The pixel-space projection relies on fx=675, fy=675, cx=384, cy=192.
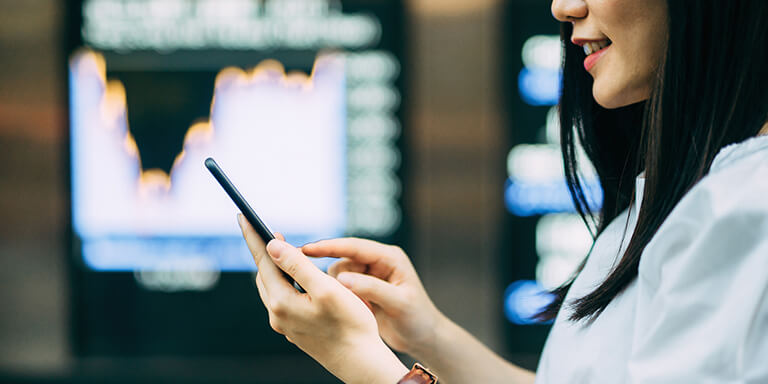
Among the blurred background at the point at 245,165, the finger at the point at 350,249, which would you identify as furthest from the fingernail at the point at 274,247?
the blurred background at the point at 245,165

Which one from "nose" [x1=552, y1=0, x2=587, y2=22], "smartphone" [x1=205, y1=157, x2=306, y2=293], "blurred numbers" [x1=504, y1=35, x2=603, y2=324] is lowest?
"blurred numbers" [x1=504, y1=35, x2=603, y2=324]

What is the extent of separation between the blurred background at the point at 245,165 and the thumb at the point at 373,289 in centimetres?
115

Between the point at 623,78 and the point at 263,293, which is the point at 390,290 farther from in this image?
the point at 623,78

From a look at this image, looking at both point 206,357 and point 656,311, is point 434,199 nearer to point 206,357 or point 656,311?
point 206,357

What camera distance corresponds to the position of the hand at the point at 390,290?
30.1 inches

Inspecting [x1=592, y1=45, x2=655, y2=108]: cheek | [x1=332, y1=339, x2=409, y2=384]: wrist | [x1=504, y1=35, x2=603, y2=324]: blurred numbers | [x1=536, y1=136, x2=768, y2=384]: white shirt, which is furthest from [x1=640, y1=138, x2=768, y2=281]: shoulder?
[x1=504, y1=35, x2=603, y2=324]: blurred numbers

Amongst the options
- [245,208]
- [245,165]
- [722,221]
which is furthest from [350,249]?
[245,165]

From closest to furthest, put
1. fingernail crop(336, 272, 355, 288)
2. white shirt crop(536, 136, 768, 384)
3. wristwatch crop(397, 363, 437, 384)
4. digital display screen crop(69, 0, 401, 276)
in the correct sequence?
white shirt crop(536, 136, 768, 384), wristwatch crop(397, 363, 437, 384), fingernail crop(336, 272, 355, 288), digital display screen crop(69, 0, 401, 276)

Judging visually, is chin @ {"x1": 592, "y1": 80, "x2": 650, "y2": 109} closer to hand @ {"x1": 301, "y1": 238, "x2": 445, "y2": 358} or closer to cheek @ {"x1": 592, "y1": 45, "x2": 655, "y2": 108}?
cheek @ {"x1": 592, "y1": 45, "x2": 655, "y2": 108}

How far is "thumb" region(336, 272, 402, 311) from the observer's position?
2.44ft

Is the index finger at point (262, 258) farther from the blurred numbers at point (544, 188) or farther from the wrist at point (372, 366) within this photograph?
the blurred numbers at point (544, 188)

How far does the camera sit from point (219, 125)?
1.91 m

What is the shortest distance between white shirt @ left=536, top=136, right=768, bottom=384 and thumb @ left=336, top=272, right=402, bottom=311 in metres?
0.31

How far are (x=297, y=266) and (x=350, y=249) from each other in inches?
6.6
